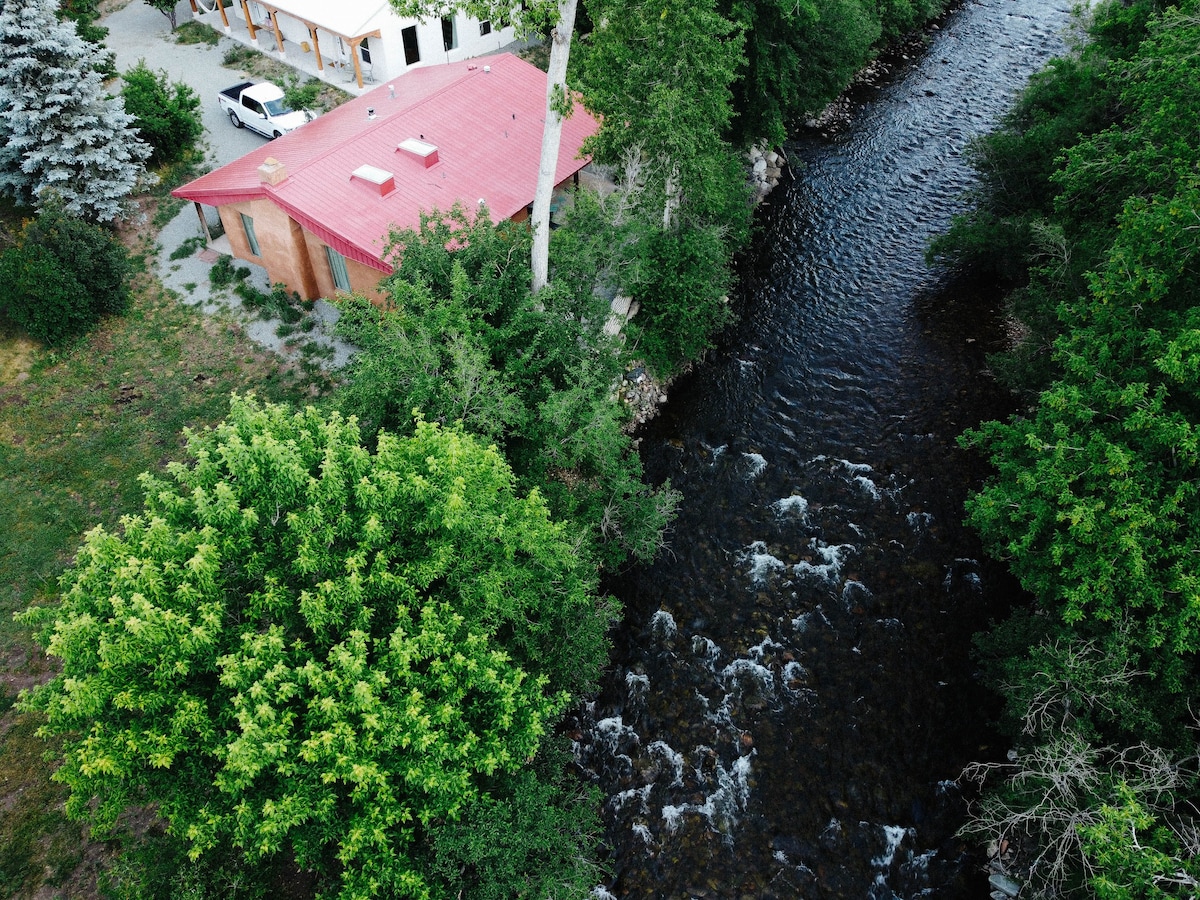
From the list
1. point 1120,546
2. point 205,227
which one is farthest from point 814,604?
point 205,227

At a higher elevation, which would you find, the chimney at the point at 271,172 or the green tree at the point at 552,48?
the green tree at the point at 552,48

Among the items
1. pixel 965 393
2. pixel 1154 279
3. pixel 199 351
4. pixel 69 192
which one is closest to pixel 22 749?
pixel 199 351

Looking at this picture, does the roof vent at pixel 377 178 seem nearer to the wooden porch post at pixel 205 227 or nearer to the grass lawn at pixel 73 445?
the grass lawn at pixel 73 445

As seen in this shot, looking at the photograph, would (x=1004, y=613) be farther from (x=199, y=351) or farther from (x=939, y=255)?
(x=199, y=351)

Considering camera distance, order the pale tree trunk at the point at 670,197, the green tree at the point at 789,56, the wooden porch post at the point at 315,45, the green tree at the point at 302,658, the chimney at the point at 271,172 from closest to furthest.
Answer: the green tree at the point at 302,658 → the chimney at the point at 271,172 → the pale tree trunk at the point at 670,197 → the green tree at the point at 789,56 → the wooden porch post at the point at 315,45

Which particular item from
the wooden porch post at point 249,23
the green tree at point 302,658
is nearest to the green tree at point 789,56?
the green tree at point 302,658

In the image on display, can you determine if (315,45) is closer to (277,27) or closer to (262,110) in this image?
(277,27)

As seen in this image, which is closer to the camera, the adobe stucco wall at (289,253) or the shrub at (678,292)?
the adobe stucco wall at (289,253)
